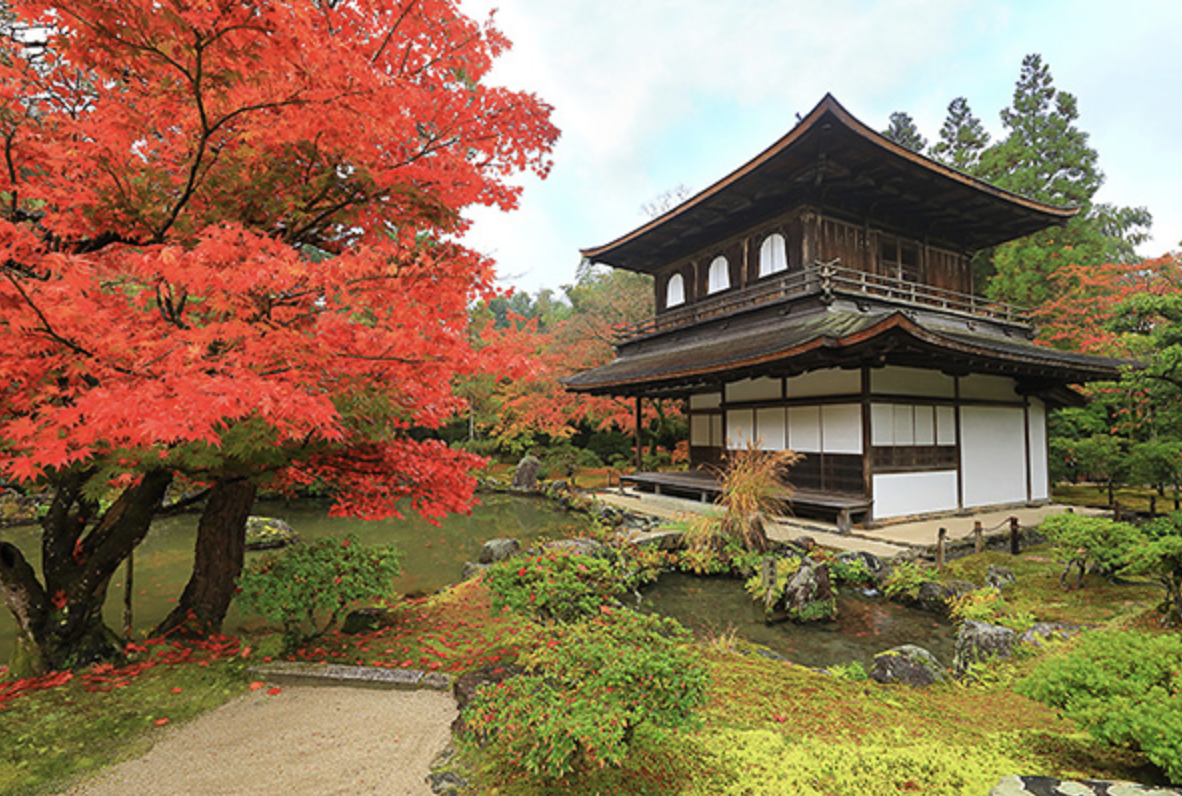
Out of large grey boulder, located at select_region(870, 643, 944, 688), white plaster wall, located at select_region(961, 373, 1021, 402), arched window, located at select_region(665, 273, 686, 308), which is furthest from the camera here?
arched window, located at select_region(665, 273, 686, 308)

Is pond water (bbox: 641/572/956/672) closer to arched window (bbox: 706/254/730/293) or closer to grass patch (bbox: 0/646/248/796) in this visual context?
grass patch (bbox: 0/646/248/796)

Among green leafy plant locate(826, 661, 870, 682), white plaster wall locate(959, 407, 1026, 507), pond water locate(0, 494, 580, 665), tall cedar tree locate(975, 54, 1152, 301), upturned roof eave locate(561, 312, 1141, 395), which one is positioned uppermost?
tall cedar tree locate(975, 54, 1152, 301)

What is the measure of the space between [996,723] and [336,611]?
508 centimetres

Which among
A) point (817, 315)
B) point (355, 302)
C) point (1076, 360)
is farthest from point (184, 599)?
point (1076, 360)

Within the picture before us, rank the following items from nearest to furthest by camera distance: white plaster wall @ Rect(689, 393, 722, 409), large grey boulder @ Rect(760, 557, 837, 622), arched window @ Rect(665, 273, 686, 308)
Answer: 1. large grey boulder @ Rect(760, 557, 837, 622)
2. white plaster wall @ Rect(689, 393, 722, 409)
3. arched window @ Rect(665, 273, 686, 308)

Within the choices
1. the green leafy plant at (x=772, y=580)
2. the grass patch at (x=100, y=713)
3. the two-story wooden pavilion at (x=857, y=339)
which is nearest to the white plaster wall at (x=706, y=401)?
the two-story wooden pavilion at (x=857, y=339)

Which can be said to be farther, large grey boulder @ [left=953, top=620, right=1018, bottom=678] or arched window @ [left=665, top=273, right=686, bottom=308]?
arched window @ [left=665, top=273, right=686, bottom=308]

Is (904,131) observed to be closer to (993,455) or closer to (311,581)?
(993,455)

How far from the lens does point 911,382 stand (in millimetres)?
10453

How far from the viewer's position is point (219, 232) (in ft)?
9.73

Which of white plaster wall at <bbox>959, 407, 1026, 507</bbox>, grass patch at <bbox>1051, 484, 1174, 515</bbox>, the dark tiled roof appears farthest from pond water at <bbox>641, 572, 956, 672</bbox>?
grass patch at <bbox>1051, 484, 1174, 515</bbox>

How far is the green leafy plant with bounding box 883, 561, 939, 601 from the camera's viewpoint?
6.93 meters

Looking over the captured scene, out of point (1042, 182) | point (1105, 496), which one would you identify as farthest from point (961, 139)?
point (1105, 496)

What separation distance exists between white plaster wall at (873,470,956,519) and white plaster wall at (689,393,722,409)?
4.66 m
